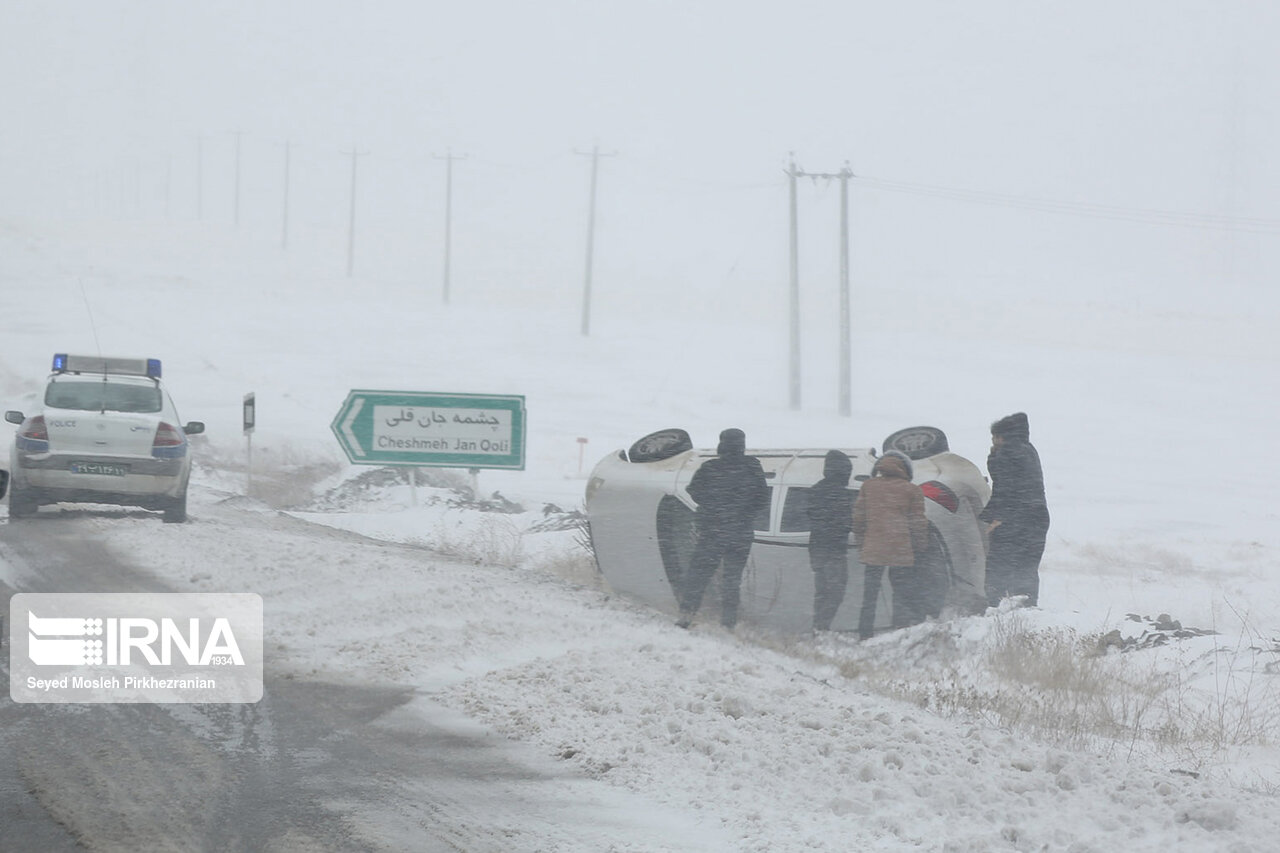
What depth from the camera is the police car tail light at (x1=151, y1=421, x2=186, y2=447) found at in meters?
13.7

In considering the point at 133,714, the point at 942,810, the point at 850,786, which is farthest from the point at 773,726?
the point at 133,714

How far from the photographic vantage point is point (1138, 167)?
495 feet

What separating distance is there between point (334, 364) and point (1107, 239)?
96110 millimetres

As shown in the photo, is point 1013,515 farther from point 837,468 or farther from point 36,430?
point 36,430

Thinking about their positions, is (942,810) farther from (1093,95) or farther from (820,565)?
(1093,95)

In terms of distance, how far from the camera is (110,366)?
14.6 m

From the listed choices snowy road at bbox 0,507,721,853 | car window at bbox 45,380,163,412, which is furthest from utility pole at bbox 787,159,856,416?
snowy road at bbox 0,507,721,853

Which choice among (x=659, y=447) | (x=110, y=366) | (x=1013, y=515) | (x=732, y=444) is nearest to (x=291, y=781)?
(x=732, y=444)

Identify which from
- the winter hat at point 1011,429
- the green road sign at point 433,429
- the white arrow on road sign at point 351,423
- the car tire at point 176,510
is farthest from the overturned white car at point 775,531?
the white arrow on road sign at point 351,423

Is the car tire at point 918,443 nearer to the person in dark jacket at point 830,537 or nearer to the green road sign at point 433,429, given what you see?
the person in dark jacket at point 830,537

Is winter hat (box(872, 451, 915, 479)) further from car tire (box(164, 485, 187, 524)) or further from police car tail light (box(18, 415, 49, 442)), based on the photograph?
police car tail light (box(18, 415, 49, 442))

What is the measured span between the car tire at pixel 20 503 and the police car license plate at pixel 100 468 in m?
0.63

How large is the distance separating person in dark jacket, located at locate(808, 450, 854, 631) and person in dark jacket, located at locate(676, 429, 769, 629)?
0.42 metres

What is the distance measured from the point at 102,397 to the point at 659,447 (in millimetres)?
6909
